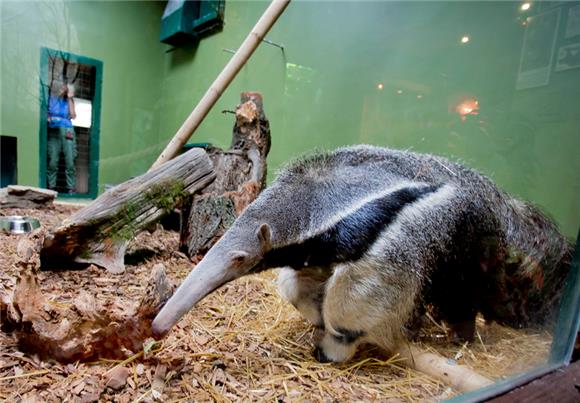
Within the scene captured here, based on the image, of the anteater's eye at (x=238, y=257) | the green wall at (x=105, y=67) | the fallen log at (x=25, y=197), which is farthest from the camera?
the fallen log at (x=25, y=197)

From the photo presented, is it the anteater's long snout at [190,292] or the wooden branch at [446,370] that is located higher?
the anteater's long snout at [190,292]

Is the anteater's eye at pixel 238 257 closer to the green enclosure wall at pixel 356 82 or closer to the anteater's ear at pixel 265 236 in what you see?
the anteater's ear at pixel 265 236

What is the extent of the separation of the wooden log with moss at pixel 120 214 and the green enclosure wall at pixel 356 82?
1.29 m

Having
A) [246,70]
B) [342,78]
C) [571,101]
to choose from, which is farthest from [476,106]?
[246,70]

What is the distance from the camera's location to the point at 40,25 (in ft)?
12.8

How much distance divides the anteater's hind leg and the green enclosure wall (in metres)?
1.32

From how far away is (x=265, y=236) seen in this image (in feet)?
5.85

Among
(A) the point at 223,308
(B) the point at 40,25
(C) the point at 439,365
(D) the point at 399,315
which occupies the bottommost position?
(A) the point at 223,308

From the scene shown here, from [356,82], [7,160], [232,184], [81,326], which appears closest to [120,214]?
[232,184]

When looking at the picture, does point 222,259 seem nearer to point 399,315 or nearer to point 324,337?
point 324,337

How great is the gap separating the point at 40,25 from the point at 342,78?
136 inches

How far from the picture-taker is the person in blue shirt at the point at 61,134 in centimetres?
379

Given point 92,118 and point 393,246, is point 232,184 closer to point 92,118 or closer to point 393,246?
point 92,118

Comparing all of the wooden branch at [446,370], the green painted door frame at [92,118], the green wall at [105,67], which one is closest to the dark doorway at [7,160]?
the green wall at [105,67]
